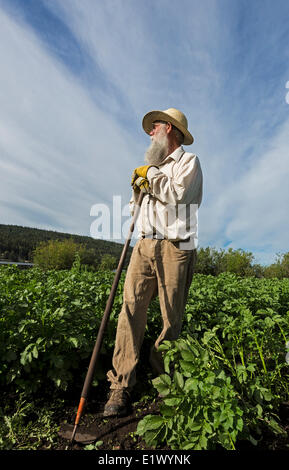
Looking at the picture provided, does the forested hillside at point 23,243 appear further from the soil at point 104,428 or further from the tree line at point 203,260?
the soil at point 104,428

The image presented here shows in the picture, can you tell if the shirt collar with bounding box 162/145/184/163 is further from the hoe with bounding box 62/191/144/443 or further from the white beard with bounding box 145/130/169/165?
the hoe with bounding box 62/191/144/443

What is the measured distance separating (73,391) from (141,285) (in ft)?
3.53

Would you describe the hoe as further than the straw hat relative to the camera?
No

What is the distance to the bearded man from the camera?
2.09 metres

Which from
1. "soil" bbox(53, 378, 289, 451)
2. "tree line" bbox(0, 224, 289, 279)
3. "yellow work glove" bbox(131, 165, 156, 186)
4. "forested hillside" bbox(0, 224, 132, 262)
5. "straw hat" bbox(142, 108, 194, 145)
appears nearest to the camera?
"soil" bbox(53, 378, 289, 451)

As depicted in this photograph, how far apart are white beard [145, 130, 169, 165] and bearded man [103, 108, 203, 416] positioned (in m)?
0.07

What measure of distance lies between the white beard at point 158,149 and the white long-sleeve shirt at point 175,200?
0.12m

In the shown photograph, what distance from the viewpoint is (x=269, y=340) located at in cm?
215

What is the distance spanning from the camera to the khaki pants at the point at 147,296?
2.14 meters

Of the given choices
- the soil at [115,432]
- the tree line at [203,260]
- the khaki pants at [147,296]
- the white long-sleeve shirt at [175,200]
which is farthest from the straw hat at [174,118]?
the tree line at [203,260]

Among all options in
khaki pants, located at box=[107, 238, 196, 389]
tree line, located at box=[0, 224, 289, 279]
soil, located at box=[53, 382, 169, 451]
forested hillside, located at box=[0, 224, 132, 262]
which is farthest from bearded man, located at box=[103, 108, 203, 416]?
forested hillside, located at box=[0, 224, 132, 262]

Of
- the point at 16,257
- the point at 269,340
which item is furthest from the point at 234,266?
the point at 16,257
